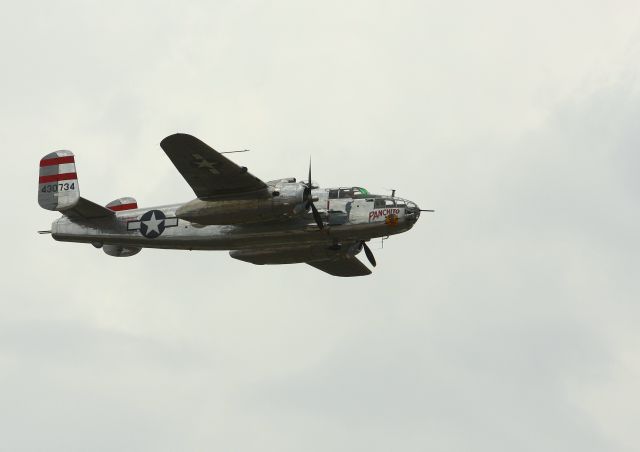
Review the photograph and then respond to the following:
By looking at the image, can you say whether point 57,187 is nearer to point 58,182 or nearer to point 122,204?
point 58,182

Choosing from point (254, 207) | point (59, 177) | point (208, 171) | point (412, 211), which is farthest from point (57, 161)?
point (412, 211)

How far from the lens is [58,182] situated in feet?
175

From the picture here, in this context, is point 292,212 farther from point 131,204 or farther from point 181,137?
point 131,204

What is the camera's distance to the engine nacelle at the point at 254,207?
48562 mm

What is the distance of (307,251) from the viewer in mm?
52500

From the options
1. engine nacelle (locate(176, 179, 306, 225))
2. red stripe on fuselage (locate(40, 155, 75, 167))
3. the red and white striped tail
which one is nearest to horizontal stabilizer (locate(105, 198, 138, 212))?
the red and white striped tail

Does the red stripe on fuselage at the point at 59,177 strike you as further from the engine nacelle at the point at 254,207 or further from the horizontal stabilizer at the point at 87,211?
the engine nacelle at the point at 254,207

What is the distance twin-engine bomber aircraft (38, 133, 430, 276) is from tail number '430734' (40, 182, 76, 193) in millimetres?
42

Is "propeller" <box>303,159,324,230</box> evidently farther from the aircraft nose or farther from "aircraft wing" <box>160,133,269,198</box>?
the aircraft nose

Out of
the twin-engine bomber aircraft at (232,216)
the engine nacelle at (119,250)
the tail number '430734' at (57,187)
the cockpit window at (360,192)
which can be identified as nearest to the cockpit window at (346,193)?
the twin-engine bomber aircraft at (232,216)

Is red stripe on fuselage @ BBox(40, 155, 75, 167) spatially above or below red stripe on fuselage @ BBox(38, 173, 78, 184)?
above

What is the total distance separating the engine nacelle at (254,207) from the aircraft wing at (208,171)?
11.0 inches

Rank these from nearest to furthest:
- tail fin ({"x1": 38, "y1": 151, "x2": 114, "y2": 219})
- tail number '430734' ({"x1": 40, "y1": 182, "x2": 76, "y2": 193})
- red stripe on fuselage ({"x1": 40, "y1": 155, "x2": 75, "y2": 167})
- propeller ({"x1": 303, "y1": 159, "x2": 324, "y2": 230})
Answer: propeller ({"x1": 303, "y1": 159, "x2": 324, "y2": 230}) → tail fin ({"x1": 38, "y1": 151, "x2": 114, "y2": 219}) → tail number '430734' ({"x1": 40, "y1": 182, "x2": 76, "y2": 193}) → red stripe on fuselage ({"x1": 40, "y1": 155, "x2": 75, "y2": 167})

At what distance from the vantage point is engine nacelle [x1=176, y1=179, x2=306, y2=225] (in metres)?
48.6
